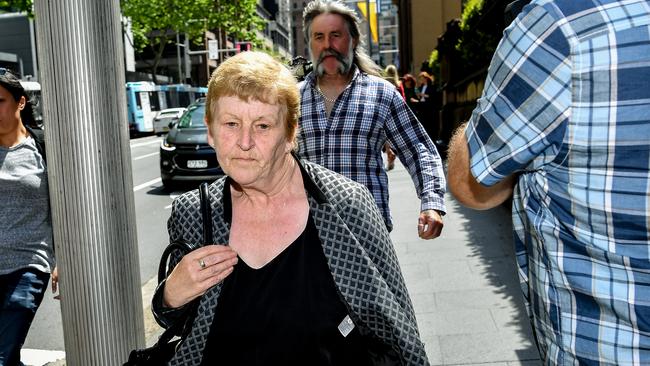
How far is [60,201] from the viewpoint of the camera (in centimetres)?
284

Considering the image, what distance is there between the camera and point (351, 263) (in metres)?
2.08

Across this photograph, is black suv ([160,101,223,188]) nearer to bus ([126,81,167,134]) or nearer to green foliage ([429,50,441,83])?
green foliage ([429,50,441,83])

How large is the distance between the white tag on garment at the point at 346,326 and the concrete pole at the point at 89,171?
1.22m

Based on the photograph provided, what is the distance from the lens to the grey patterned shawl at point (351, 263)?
2.07m

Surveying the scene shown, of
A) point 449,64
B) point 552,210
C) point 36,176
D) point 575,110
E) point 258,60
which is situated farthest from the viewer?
point 449,64

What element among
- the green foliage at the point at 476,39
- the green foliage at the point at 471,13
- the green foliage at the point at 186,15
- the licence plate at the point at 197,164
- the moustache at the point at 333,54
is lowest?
the licence plate at the point at 197,164

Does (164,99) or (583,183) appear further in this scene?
(164,99)

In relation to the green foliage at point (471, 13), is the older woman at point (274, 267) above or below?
below

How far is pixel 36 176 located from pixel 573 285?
2900mm

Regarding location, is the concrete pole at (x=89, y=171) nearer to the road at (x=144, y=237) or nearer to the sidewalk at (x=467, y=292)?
the sidewalk at (x=467, y=292)

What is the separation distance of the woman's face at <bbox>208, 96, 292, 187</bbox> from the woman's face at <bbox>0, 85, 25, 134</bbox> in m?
2.01

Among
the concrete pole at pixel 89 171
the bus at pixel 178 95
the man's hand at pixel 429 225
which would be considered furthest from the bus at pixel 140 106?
the concrete pole at pixel 89 171

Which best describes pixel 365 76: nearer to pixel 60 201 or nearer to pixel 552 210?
pixel 60 201

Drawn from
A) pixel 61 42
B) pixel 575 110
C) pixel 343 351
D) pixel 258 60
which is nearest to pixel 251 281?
pixel 343 351
